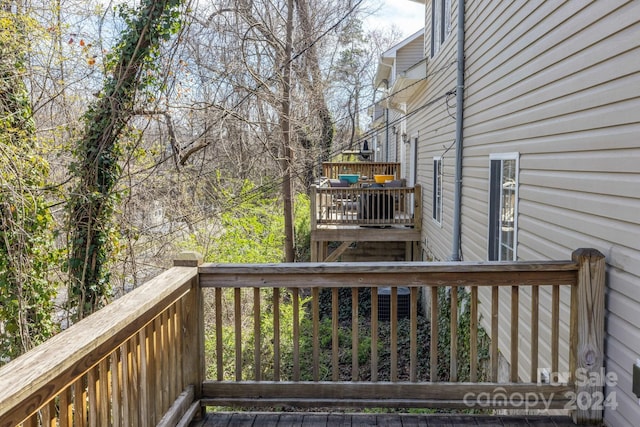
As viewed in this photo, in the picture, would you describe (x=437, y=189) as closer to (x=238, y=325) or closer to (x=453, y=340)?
(x=453, y=340)

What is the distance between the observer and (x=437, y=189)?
361 inches

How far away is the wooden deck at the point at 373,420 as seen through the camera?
8.79ft

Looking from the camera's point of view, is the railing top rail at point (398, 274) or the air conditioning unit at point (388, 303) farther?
the air conditioning unit at point (388, 303)

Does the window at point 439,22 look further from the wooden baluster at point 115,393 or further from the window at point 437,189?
the wooden baluster at point 115,393

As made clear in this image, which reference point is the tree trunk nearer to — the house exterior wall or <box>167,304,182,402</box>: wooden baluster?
the house exterior wall

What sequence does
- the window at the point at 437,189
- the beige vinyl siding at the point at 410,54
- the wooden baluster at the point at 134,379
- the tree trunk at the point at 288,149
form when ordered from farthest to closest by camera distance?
the beige vinyl siding at the point at 410,54, the tree trunk at the point at 288,149, the window at the point at 437,189, the wooden baluster at the point at 134,379

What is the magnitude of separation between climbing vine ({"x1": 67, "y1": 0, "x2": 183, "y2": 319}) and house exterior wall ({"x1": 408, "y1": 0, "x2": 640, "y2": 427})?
4.17 m

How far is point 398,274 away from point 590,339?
1087 millimetres

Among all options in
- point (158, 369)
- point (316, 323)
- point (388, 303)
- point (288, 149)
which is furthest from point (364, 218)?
point (158, 369)

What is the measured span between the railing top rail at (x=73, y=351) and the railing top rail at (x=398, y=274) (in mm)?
466

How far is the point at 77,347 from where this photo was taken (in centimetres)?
165

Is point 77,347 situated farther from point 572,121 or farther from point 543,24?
point 543,24

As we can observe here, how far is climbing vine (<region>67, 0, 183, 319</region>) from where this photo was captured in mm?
6398

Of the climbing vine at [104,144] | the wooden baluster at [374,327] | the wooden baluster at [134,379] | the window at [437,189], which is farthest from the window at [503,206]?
the climbing vine at [104,144]
